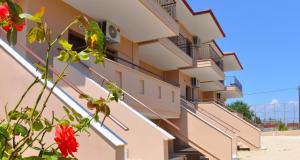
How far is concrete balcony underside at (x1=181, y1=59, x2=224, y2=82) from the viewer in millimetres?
21500

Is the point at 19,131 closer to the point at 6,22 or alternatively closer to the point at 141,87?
the point at 6,22

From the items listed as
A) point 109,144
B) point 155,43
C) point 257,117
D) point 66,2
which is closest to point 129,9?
point 66,2

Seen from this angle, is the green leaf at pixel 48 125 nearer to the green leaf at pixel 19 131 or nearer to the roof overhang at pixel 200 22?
the green leaf at pixel 19 131

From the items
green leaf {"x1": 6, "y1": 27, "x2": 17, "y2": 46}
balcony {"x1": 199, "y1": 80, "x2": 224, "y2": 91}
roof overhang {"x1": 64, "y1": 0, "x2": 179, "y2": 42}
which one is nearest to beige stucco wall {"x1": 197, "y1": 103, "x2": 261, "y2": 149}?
balcony {"x1": 199, "y1": 80, "x2": 224, "y2": 91}

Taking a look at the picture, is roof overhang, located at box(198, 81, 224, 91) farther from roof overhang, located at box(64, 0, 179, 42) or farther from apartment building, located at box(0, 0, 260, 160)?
roof overhang, located at box(64, 0, 179, 42)

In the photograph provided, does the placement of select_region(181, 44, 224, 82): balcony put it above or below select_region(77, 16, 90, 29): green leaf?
above

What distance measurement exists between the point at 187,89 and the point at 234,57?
8.82 meters

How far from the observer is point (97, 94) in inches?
298

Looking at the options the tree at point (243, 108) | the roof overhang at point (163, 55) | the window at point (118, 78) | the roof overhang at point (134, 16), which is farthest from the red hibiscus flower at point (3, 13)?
the tree at point (243, 108)

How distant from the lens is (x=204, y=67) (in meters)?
21.5

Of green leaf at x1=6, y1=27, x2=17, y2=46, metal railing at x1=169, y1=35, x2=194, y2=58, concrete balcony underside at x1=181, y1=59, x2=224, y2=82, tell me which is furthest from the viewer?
concrete balcony underside at x1=181, y1=59, x2=224, y2=82

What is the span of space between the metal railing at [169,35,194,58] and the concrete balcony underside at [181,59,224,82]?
961 mm

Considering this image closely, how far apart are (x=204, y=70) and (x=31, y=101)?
17.7 m

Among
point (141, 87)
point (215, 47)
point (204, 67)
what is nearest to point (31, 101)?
point (141, 87)
